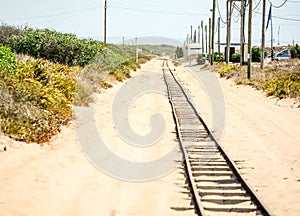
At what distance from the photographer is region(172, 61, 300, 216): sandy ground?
9430 mm

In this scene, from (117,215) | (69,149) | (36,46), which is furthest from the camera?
(36,46)

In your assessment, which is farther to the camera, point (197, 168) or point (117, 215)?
point (197, 168)

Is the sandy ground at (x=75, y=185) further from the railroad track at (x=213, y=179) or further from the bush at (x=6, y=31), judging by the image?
the bush at (x=6, y=31)

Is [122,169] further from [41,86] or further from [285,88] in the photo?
[285,88]

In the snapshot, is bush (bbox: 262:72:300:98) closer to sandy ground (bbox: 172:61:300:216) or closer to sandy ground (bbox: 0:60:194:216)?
sandy ground (bbox: 172:61:300:216)

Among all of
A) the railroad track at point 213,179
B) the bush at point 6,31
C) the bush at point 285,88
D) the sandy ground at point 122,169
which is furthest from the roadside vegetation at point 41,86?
the bush at point 285,88

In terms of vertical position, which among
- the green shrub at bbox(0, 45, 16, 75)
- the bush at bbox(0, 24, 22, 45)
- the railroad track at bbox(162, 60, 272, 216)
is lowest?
the railroad track at bbox(162, 60, 272, 216)

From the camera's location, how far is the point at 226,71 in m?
45.0

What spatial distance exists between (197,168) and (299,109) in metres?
11.2

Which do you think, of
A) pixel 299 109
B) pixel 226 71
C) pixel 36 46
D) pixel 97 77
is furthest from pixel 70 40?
pixel 299 109

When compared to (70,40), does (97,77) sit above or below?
below

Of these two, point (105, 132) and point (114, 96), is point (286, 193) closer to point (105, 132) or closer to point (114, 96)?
point (105, 132)

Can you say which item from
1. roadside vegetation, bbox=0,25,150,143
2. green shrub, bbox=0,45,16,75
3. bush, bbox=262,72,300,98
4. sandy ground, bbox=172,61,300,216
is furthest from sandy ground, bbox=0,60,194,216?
bush, bbox=262,72,300,98

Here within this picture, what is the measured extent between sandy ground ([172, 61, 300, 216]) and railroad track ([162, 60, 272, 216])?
316 mm
